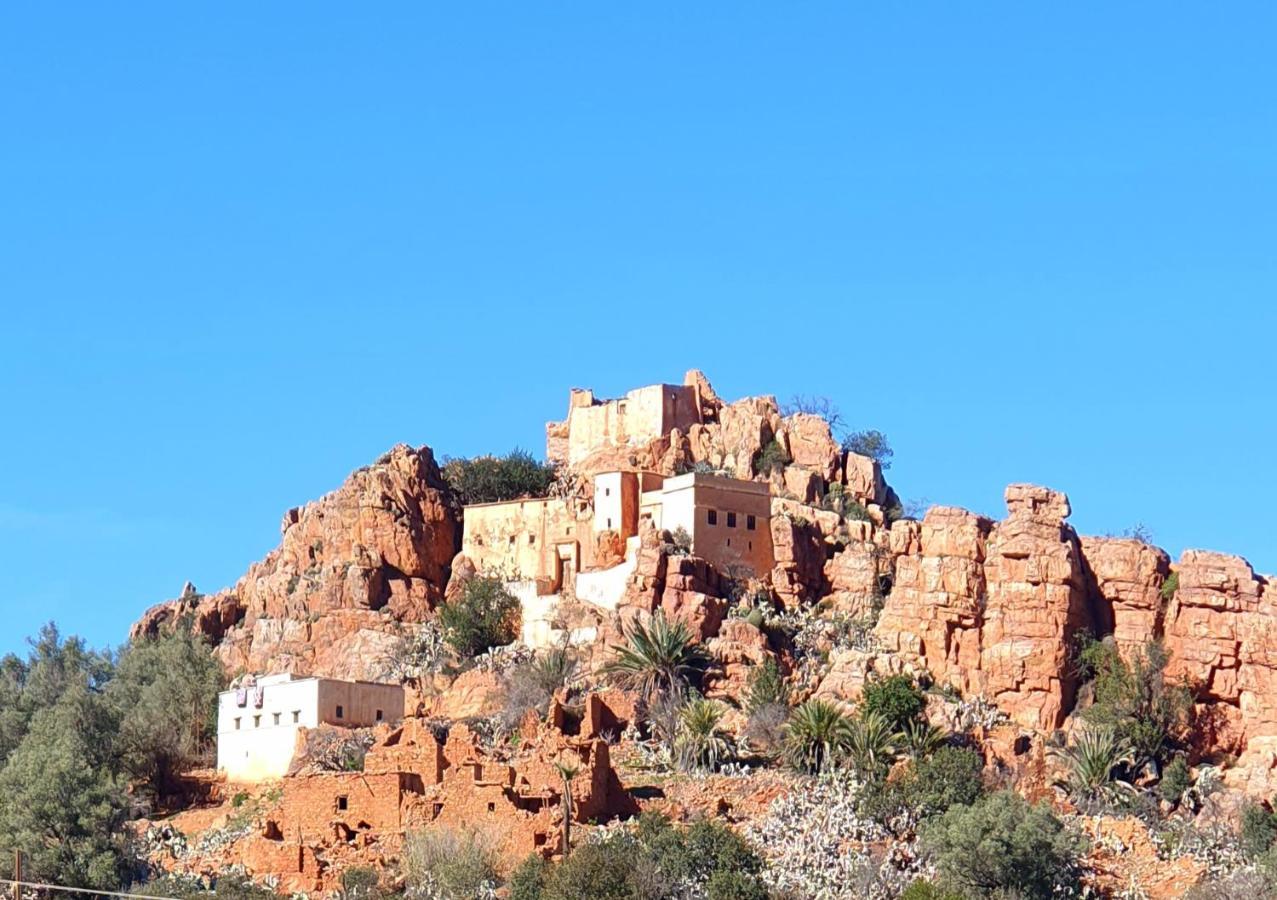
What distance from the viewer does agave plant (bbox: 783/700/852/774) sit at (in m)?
71.8

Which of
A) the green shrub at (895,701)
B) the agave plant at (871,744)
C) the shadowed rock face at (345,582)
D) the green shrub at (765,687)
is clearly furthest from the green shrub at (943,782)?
the shadowed rock face at (345,582)

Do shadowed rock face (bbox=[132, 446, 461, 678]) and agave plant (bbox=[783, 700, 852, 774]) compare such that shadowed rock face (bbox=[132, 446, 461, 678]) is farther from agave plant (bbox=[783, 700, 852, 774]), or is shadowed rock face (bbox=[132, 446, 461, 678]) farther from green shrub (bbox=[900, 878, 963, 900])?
green shrub (bbox=[900, 878, 963, 900])

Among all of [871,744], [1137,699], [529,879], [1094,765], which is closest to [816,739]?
[871,744]

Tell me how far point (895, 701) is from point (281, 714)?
1594cm

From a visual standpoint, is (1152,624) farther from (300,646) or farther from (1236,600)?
(300,646)

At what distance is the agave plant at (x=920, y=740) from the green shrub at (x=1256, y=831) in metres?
7.49

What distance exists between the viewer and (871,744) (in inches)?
2835

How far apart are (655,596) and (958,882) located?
1642cm

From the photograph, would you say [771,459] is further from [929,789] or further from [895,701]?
[929,789]

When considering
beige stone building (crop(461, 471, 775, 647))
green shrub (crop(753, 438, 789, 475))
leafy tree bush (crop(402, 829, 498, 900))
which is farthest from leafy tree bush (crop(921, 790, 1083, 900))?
green shrub (crop(753, 438, 789, 475))

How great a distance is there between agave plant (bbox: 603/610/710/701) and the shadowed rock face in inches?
345

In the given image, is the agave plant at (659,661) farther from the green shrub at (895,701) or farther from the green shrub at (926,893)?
the green shrub at (926,893)

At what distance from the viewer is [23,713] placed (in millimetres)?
83375

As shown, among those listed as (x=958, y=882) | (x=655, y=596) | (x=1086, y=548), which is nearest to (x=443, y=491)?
(x=655, y=596)
